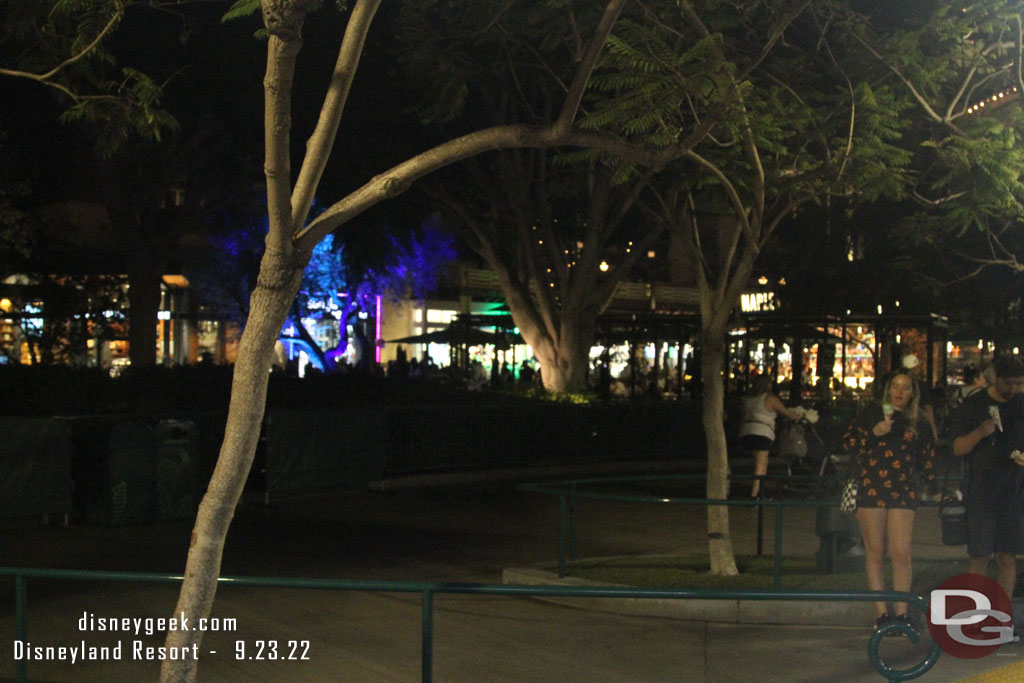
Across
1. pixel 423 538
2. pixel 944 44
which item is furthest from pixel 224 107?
pixel 944 44

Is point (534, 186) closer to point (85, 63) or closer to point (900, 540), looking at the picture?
point (85, 63)

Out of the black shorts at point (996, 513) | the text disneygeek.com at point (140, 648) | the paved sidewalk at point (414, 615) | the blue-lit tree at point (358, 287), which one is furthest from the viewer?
the blue-lit tree at point (358, 287)

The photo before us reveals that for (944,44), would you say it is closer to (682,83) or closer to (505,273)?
(682,83)

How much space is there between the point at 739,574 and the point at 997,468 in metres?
3.17

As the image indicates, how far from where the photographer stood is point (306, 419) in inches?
670

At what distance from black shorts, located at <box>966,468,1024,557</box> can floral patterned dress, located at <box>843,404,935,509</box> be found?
60 cm

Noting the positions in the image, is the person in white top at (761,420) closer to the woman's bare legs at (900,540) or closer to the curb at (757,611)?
the curb at (757,611)

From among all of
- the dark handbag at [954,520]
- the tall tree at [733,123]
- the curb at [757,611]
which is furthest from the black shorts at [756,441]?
the dark handbag at [954,520]

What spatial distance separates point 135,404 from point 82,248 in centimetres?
1552

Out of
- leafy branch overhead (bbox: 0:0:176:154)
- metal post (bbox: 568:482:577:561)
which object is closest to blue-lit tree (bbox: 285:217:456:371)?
leafy branch overhead (bbox: 0:0:176:154)

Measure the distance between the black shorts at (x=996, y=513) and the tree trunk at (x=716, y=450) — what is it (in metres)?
2.76

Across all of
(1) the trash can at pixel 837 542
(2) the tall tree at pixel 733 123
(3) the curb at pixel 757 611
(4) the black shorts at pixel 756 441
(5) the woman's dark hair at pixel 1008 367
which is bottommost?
(3) the curb at pixel 757 611

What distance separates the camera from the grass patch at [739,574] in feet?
33.2

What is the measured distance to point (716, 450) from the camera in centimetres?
1107
